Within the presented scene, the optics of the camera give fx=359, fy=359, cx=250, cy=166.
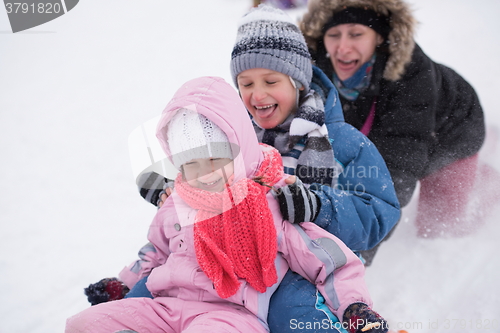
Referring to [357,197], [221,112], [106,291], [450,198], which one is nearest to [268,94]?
[221,112]

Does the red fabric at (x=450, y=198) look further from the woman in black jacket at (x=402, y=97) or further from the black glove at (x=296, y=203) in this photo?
the black glove at (x=296, y=203)

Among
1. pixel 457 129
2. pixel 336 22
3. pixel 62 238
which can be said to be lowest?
pixel 62 238

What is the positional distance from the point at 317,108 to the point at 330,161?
210mm

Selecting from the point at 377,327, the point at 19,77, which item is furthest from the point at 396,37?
the point at 19,77

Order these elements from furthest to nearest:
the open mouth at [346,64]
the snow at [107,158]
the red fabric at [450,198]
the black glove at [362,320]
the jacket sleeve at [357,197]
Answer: the red fabric at [450,198]
the open mouth at [346,64]
the snow at [107,158]
the jacket sleeve at [357,197]
the black glove at [362,320]

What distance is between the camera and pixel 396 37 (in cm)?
178

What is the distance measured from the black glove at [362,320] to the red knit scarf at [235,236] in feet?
0.74

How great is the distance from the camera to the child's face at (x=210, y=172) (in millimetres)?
1025

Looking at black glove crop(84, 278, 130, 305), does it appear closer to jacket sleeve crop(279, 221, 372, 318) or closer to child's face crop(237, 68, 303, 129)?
jacket sleeve crop(279, 221, 372, 318)

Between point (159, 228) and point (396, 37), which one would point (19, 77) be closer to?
point (159, 228)

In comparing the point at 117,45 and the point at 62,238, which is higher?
the point at 117,45

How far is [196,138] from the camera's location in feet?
3.27

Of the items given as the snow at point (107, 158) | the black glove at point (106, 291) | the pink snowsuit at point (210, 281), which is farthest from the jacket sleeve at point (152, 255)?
the snow at point (107, 158)

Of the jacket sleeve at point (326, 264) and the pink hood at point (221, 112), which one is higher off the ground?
the pink hood at point (221, 112)
